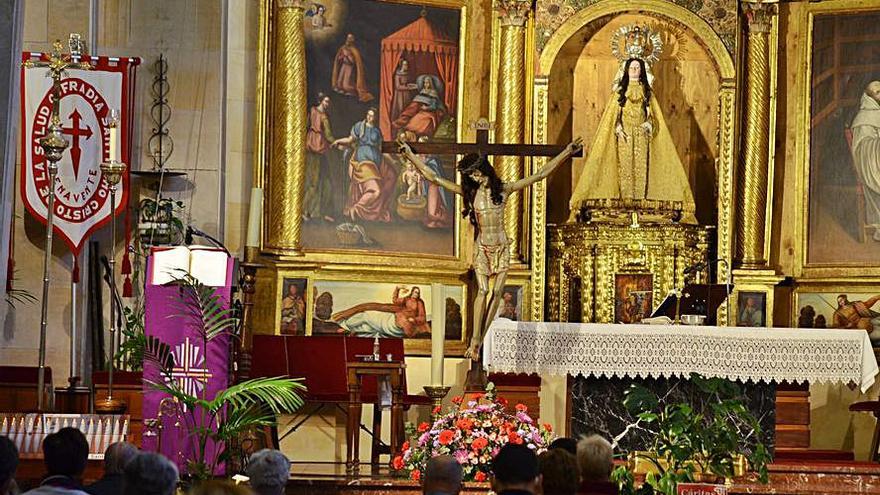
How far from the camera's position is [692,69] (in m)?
16.8

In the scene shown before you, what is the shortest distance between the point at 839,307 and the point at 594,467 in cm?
950

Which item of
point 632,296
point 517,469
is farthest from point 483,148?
point 517,469

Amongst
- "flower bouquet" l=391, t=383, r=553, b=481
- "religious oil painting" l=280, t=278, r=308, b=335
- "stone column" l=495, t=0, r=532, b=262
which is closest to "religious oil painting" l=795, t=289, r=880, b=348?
"stone column" l=495, t=0, r=532, b=262

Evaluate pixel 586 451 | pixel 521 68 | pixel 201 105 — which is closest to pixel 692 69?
pixel 521 68

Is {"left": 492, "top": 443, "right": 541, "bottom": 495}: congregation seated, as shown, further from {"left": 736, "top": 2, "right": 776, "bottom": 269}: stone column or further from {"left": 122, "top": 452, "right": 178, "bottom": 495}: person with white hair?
{"left": 736, "top": 2, "right": 776, "bottom": 269}: stone column

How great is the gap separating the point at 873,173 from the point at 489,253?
4.70 m

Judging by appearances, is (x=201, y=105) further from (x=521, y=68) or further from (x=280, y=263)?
(x=521, y=68)

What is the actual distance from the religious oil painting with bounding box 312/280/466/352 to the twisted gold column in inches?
25.0

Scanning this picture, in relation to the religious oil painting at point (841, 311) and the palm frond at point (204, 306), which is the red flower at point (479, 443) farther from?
the religious oil painting at point (841, 311)

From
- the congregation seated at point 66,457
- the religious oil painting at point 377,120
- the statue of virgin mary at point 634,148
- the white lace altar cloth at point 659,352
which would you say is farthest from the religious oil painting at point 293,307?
the congregation seated at point 66,457

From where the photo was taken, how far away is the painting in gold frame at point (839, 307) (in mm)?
15828

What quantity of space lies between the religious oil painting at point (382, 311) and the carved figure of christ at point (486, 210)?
1875mm

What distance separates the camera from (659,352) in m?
12.9

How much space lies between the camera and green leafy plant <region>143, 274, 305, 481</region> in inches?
360
